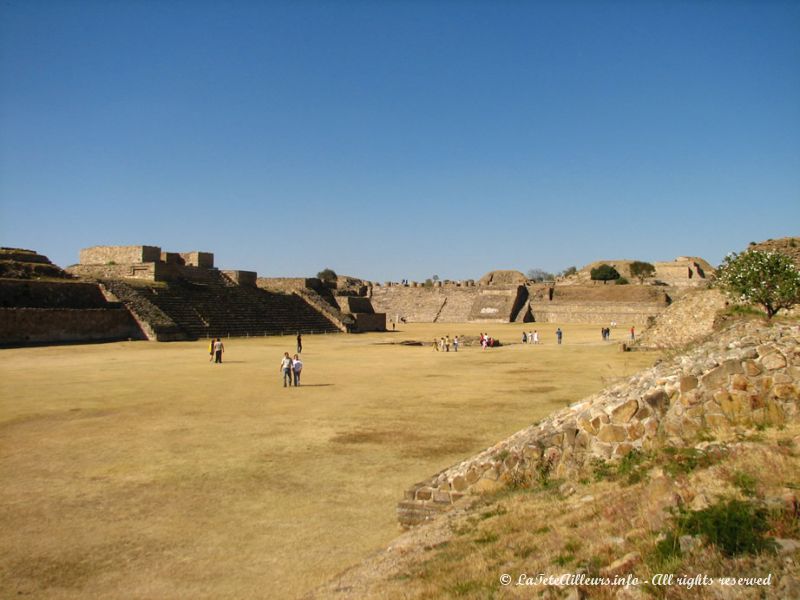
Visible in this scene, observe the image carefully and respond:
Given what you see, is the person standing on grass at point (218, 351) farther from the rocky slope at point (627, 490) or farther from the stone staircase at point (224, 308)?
the rocky slope at point (627, 490)

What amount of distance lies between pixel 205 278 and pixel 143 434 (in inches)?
1401

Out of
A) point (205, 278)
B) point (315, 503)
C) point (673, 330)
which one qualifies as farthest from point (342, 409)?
point (205, 278)

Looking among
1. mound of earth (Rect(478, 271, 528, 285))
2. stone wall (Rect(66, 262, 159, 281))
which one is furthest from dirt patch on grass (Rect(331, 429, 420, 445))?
mound of earth (Rect(478, 271, 528, 285))

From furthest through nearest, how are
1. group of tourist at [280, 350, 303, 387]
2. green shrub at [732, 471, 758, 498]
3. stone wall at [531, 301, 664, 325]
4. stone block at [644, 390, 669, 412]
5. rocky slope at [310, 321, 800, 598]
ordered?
stone wall at [531, 301, 664, 325], group of tourist at [280, 350, 303, 387], stone block at [644, 390, 669, 412], green shrub at [732, 471, 758, 498], rocky slope at [310, 321, 800, 598]

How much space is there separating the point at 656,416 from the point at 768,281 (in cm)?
1839

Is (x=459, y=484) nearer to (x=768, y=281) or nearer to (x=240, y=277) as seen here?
(x=768, y=281)

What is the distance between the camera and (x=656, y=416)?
650cm

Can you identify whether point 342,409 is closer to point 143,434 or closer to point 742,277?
point 143,434

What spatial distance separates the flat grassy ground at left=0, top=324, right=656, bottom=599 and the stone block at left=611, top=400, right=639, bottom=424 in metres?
2.65

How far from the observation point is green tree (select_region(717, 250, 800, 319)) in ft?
69.3

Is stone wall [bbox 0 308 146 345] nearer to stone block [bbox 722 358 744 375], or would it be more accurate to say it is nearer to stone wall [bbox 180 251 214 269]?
stone wall [bbox 180 251 214 269]

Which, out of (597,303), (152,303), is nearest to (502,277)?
(597,303)

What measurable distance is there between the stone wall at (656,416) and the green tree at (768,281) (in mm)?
16610

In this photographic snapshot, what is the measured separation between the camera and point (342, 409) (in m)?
14.2
